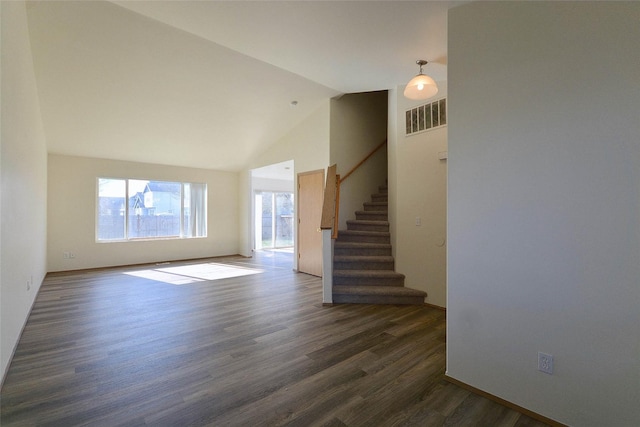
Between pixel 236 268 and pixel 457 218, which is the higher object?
pixel 457 218

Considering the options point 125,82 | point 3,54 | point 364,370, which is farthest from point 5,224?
point 364,370

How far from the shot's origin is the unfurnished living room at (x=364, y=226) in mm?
1596

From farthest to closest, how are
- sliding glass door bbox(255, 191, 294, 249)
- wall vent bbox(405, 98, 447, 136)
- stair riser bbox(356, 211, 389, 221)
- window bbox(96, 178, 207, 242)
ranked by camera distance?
sliding glass door bbox(255, 191, 294, 249)
window bbox(96, 178, 207, 242)
stair riser bbox(356, 211, 389, 221)
wall vent bbox(405, 98, 447, 136)

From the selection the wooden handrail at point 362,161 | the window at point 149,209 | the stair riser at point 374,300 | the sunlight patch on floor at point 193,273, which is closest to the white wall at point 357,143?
the wooden handrail at point 362,161

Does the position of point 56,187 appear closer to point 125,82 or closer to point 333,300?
point 125,82

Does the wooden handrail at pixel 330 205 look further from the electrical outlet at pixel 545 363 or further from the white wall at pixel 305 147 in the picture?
the electrical outlet at pixel 545 363

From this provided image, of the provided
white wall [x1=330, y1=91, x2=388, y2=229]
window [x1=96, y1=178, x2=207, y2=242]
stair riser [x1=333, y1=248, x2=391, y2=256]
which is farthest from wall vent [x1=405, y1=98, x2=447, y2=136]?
window [x1=96, y1=178, x2=207, y2=242]

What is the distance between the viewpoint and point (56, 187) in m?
5.74

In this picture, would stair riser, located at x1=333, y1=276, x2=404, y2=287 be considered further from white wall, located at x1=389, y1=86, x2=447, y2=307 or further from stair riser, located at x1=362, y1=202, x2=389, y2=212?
stair riser, located at x1=362, y1=202, x2=389, y2=212

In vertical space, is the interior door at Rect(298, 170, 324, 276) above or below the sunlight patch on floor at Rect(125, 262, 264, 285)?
above

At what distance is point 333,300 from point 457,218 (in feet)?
7.53

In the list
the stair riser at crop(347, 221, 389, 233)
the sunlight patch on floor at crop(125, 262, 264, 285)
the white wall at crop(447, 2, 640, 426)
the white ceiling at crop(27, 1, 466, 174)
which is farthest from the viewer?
the sunlight patch on floor at crop(125, 262, 264, 285)

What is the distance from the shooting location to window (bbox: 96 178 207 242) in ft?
21.1

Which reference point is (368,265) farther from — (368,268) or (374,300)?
(374,300)
